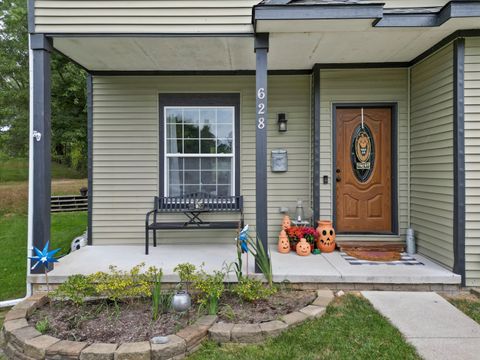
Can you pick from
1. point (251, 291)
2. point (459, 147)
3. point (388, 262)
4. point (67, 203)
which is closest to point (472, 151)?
point (459, 147)

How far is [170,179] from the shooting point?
4840 mm

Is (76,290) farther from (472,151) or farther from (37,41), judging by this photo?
(472,151)

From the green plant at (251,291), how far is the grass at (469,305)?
A: 5.54 feet

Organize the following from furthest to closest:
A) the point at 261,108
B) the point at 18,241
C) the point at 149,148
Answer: the point at 18,241 → the point at 149,148 → the point at 261,108

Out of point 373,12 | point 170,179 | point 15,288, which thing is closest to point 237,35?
point 373,12

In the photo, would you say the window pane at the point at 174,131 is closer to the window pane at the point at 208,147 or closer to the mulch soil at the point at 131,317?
the window pane at the point at 208,147

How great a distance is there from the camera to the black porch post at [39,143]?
3438 mm

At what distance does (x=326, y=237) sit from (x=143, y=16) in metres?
3.31

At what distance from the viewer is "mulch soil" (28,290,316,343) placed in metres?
2.49

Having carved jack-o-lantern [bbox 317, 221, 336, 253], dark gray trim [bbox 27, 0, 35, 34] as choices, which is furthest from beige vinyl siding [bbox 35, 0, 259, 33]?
carved jack-o-lantern [bbox 317, 221, 336, 253]

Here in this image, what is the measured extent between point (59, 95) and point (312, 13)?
13.3m

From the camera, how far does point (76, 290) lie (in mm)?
2844

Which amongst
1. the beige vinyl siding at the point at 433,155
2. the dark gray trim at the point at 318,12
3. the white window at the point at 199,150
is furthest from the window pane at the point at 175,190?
Result: the beige vinyl siding at the point at 433,155

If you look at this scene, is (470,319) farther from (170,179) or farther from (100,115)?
(100,115)
